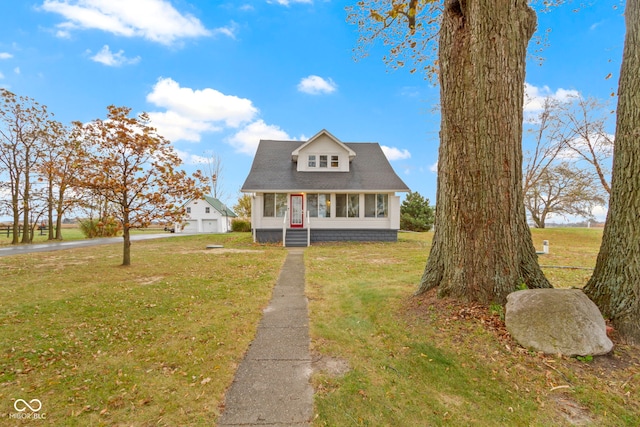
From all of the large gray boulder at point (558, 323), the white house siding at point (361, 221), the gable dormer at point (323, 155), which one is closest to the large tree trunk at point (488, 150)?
the large gray boulder at point (558, 323)

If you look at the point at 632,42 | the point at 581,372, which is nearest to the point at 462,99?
the point at 632,42

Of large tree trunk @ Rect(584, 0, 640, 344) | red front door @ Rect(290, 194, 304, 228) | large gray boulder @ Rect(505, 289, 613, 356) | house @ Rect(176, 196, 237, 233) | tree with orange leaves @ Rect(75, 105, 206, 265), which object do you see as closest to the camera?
large gray boulder @ Rect(505, 289, 613, 356)

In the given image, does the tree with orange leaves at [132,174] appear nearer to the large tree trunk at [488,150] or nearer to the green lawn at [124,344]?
the green lawn at [124,344]

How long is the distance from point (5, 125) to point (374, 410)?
86.3ft

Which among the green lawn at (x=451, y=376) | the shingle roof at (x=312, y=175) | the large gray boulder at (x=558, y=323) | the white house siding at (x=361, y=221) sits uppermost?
the shingle roof at (x=312, y=175)

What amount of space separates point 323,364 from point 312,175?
1512 centimetres

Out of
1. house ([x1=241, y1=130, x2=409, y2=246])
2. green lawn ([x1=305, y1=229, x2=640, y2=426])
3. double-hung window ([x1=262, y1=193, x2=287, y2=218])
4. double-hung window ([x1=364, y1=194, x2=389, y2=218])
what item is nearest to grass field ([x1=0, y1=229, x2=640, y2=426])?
green lawn ([x1=305, y1=229, x2=640, y2=426])

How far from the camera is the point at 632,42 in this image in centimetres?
361

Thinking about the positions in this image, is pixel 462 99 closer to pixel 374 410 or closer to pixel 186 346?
pixel 374 410

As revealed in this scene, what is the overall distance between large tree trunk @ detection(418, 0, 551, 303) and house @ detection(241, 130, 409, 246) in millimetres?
11953

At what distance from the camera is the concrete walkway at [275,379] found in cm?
233

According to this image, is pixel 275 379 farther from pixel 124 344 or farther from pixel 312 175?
pixel 312 175

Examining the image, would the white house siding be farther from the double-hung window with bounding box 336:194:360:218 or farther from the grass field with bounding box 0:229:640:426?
the grass field with bounding box 0:229:640:426

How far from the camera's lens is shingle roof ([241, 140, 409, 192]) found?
53.9 ft
